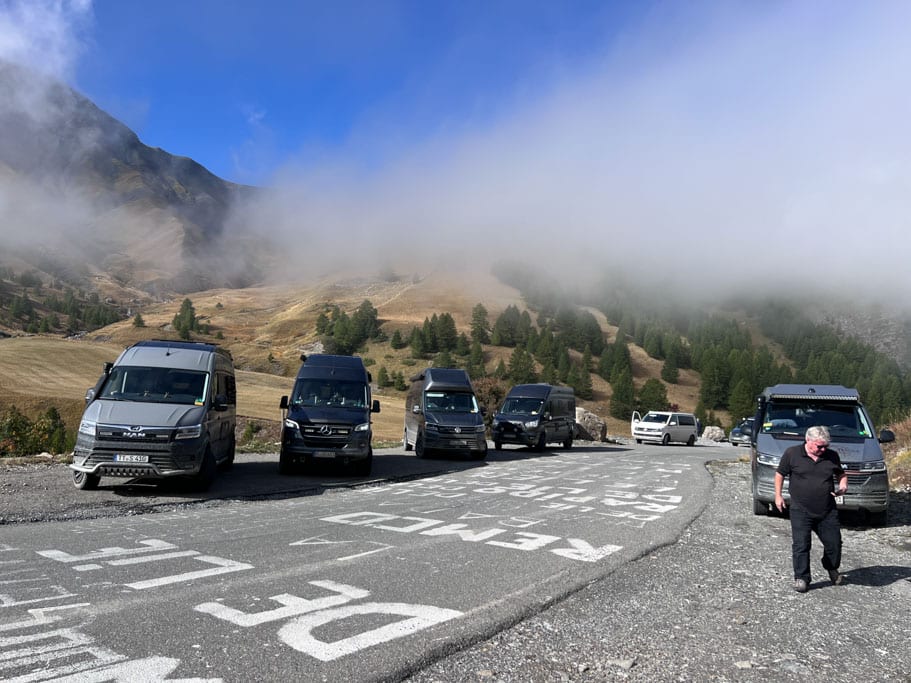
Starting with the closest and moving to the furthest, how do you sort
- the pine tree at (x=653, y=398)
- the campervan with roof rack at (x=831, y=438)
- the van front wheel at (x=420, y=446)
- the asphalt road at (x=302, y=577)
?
the asphalt road at (x=302, y=577), the campervan with roof rack at (x=831, y=438), the van front wheel at (x=420, y=446), the pine tree at (x=653, y=398)

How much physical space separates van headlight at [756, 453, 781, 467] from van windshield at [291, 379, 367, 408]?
8.93m

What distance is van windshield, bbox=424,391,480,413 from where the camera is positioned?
21.8 meters

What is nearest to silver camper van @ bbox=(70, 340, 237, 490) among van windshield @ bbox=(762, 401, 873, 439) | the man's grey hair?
the man's grey hair

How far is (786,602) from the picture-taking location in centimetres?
629

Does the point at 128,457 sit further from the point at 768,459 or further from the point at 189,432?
the point at 768,459

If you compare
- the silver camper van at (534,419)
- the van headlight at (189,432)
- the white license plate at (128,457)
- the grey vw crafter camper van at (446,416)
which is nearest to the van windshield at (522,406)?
the silver camper van at (534,419)

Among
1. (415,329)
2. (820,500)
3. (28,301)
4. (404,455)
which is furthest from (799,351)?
(28,301)

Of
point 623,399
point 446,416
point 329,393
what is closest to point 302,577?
point 329,393

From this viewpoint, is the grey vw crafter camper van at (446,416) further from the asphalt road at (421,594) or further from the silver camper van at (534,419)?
the asphalt road at (421,594)

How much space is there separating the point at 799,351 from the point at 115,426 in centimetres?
19031

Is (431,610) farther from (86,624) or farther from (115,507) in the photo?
(115,507)

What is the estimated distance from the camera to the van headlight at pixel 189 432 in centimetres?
1139

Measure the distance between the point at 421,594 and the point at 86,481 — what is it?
825 cm

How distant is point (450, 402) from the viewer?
21938mm
